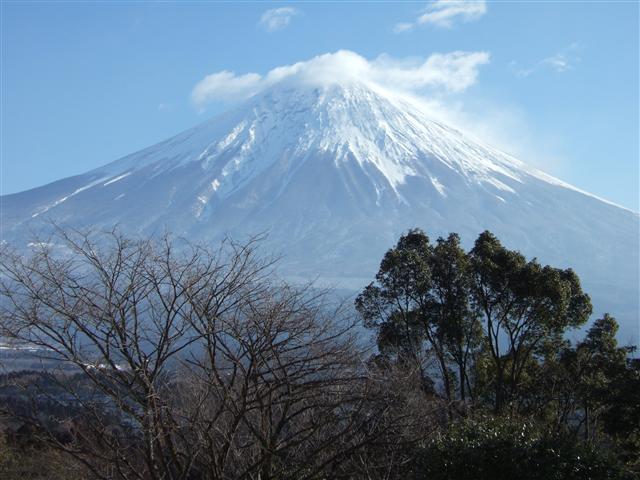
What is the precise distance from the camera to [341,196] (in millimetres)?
72250

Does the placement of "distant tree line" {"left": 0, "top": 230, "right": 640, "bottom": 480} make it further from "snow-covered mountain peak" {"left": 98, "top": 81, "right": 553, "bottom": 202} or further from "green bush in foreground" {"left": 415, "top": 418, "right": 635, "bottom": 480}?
"snow-covered mountain peak" {"left": 98, "top": 81, "right": 553, "bottom": 202}

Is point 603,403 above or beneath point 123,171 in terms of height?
beneath

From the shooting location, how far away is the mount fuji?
6406cm

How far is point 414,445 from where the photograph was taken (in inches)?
297

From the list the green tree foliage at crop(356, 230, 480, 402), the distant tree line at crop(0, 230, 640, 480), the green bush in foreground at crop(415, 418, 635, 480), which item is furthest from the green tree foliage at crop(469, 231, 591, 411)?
the green bush in foreground at crop(415, 418, 635, 480)

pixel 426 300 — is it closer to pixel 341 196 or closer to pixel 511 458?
pixel 511 458

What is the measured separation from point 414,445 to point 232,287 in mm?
2435

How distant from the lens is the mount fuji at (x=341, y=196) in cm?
6406

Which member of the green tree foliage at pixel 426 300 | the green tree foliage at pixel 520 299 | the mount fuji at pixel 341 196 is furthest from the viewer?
the mount fuji at pixel 341 196

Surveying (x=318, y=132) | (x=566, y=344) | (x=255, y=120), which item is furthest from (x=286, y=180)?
(x=566, y=344)

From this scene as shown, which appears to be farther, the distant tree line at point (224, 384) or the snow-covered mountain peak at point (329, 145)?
the snow-covered mountain peak at point (329, 145)

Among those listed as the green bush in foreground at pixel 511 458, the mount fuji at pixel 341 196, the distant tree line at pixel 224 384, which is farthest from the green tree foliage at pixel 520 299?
the mount fuji at pixel 341 196

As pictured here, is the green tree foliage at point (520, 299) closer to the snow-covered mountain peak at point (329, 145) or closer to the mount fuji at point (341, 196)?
the mount fuji at point (341, 196)

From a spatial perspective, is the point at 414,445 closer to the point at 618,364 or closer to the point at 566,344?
the point at 618,364
